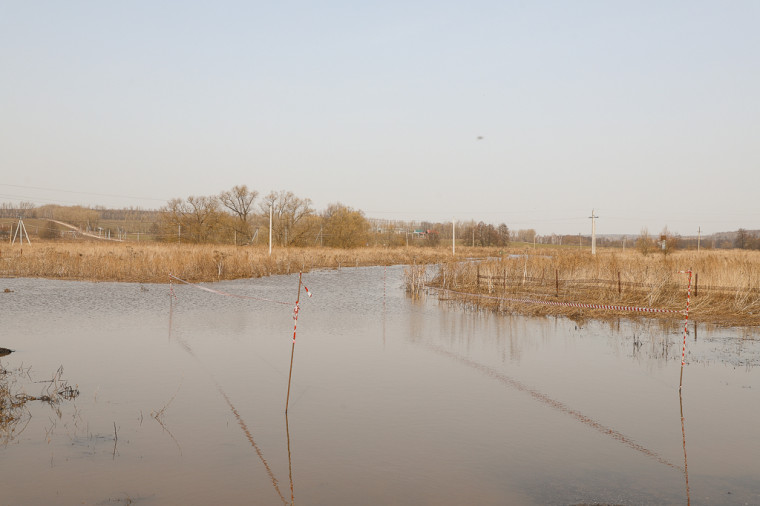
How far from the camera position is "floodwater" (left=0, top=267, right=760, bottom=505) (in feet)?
22.1

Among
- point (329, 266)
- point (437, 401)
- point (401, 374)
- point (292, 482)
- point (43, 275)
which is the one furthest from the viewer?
point (329, 266)

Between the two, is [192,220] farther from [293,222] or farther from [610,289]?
[610,289]

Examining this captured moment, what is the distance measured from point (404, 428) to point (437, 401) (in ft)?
5.52

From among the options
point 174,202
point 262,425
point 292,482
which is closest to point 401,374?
point 262,425

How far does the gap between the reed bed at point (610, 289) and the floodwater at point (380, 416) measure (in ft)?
14.8

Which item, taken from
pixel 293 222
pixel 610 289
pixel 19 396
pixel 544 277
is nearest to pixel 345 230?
pixel 293 222

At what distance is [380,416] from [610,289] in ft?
65.6

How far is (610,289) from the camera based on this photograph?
2695 cm

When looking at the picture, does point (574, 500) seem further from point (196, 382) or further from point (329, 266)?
point (329, 266)

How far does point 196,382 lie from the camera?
11.5 m

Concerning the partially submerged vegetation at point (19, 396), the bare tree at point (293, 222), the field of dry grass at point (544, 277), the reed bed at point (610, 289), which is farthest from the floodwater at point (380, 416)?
the bare tree at point (293, 222)

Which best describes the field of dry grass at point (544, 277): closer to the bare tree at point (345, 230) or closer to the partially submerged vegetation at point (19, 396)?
the partially submerged vegetation at point (19, 396)

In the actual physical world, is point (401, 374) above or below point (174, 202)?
below

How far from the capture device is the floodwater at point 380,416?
673 cm
